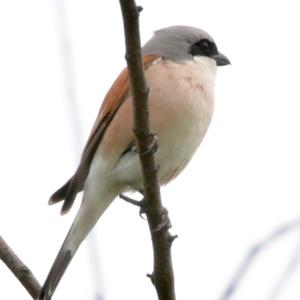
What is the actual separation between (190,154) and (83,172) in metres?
0.69

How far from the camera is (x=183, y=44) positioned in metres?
5.02

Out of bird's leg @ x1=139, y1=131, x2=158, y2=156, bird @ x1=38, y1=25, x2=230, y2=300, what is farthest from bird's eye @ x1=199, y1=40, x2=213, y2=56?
bird's leg @ x1=139, y1=131, x2=158, y2=156

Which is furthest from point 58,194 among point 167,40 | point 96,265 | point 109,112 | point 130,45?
point 96,265

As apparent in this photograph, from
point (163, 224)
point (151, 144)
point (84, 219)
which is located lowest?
point (84, 219)

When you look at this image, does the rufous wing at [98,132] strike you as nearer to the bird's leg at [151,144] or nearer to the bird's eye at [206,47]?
the bird's eye at [206,47]

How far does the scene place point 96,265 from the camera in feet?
6.43

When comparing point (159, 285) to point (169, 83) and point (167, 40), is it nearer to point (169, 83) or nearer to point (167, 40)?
point (169, 83)

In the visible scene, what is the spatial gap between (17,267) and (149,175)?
0.74 meters

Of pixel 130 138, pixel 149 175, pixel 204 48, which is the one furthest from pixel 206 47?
pixel 149 175

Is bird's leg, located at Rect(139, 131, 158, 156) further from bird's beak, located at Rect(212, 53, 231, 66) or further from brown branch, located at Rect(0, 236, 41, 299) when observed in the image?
bird's beak, located at Rect(212, 53, 231, 66)

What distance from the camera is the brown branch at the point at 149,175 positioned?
281 centimetres

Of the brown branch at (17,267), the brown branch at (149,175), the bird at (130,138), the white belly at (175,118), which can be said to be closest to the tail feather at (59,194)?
the bird at (130,138)

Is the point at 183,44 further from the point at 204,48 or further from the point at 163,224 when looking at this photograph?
the point at 163,224

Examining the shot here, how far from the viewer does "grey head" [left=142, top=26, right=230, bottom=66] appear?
485 centimetres
